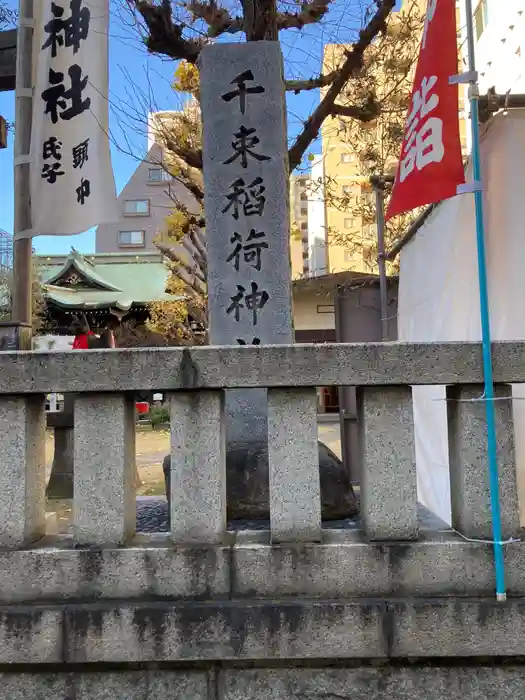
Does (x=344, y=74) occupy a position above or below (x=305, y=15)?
below

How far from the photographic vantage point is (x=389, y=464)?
2508 mm

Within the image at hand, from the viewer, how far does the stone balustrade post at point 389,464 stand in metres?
2.49

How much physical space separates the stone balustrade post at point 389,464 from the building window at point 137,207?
32918mm

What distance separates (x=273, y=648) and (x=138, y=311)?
57.4ft

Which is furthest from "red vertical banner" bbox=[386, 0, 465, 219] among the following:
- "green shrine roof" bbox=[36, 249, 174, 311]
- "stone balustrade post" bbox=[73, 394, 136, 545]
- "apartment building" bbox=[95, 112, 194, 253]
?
"apartment building" bbox=[95, 112, 194, 253]

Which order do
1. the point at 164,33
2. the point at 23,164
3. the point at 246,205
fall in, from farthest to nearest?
the point at 164,33 → the point at 23,164 → the point at 246,205

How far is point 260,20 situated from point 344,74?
5.30ft

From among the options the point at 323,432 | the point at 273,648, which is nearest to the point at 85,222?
the point at 273,648

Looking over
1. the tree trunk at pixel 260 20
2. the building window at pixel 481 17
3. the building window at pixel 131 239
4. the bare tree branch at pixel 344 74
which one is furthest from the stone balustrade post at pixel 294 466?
the building window at pixel 131 239

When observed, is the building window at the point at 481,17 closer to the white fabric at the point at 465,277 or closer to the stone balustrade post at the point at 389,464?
the white fabric at the point at 465,277

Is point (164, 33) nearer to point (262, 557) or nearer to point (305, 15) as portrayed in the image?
point (305, 15)

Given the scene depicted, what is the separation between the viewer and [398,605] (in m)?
2.35

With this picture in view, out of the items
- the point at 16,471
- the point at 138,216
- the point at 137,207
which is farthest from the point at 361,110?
the point at 137,207

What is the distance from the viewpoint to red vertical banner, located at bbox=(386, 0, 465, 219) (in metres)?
2.75
